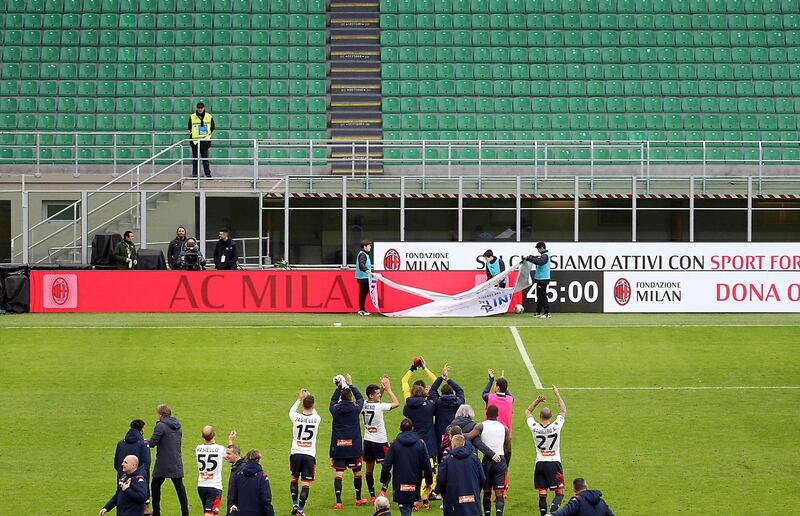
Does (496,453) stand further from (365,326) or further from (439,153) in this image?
(439,153)

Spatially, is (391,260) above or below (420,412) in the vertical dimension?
above

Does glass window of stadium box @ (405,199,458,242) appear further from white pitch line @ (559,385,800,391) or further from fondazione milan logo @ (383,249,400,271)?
white pitch line @ (559,385,800,391)

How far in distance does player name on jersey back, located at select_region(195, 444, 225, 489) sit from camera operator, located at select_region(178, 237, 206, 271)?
46.1 ft

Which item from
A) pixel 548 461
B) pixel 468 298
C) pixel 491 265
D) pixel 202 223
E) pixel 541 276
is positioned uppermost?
pixel 202 223

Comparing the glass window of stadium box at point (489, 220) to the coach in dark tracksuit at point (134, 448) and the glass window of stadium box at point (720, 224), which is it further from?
the coach in dark tracksuit at point (134, 448)

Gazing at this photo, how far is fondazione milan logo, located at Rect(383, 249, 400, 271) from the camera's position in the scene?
97.3ft

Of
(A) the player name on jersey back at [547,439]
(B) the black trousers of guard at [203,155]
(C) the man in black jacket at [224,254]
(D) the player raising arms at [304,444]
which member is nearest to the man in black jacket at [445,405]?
(A) the player name on jersey back at [547,439]

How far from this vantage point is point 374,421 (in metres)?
15.8

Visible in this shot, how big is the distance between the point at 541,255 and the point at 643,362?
4.08 metres

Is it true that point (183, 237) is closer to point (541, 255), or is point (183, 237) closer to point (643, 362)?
point (541, 255)

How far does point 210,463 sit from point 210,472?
5.6 inches

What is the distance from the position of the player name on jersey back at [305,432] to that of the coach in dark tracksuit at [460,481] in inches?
100.0

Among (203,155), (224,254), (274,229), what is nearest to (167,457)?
(224,254)

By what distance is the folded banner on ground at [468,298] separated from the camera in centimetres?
2752
